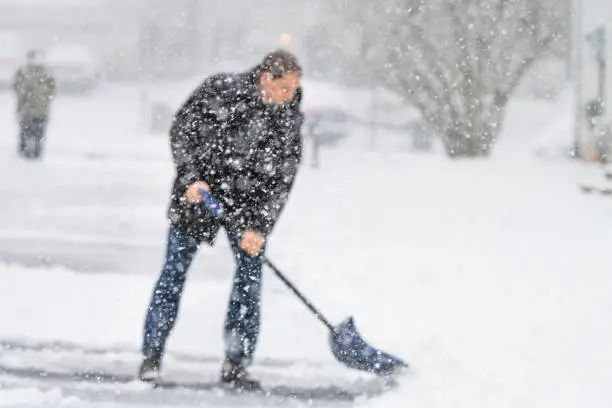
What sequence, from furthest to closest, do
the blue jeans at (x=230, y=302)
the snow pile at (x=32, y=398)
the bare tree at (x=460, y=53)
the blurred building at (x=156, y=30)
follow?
1. the blurred building at (x=156, y=30)
2. the bare tree at (x=460, y=53)
3. the blue jeans at (x=230, y=302)
4. the snow pile at (x=32, y=398)

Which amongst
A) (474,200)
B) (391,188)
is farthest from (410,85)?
(474,200)

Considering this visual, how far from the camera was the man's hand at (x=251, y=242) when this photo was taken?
15.2 feet

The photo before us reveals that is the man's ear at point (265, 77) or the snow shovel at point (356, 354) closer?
the man's ear at point (265, 77)

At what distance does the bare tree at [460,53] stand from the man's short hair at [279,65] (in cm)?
1794

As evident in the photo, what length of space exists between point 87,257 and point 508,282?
346cm

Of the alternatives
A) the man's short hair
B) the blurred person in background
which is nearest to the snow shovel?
the man's short hair

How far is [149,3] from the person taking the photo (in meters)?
62.4

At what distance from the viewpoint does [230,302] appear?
→ 4902mm

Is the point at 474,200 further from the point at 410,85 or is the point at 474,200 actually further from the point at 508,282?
the point at 410,85

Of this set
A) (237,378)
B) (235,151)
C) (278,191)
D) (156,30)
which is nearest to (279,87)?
(235,151)

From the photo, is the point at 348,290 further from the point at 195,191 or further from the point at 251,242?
the point at 195,191

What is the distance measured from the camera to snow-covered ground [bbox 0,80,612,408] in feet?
16.6

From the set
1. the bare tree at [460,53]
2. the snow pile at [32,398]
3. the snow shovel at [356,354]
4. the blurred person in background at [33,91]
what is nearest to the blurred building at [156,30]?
the bare tree at [460,53]

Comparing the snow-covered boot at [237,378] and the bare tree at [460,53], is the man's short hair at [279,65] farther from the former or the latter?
the bare tree at [460,53]
